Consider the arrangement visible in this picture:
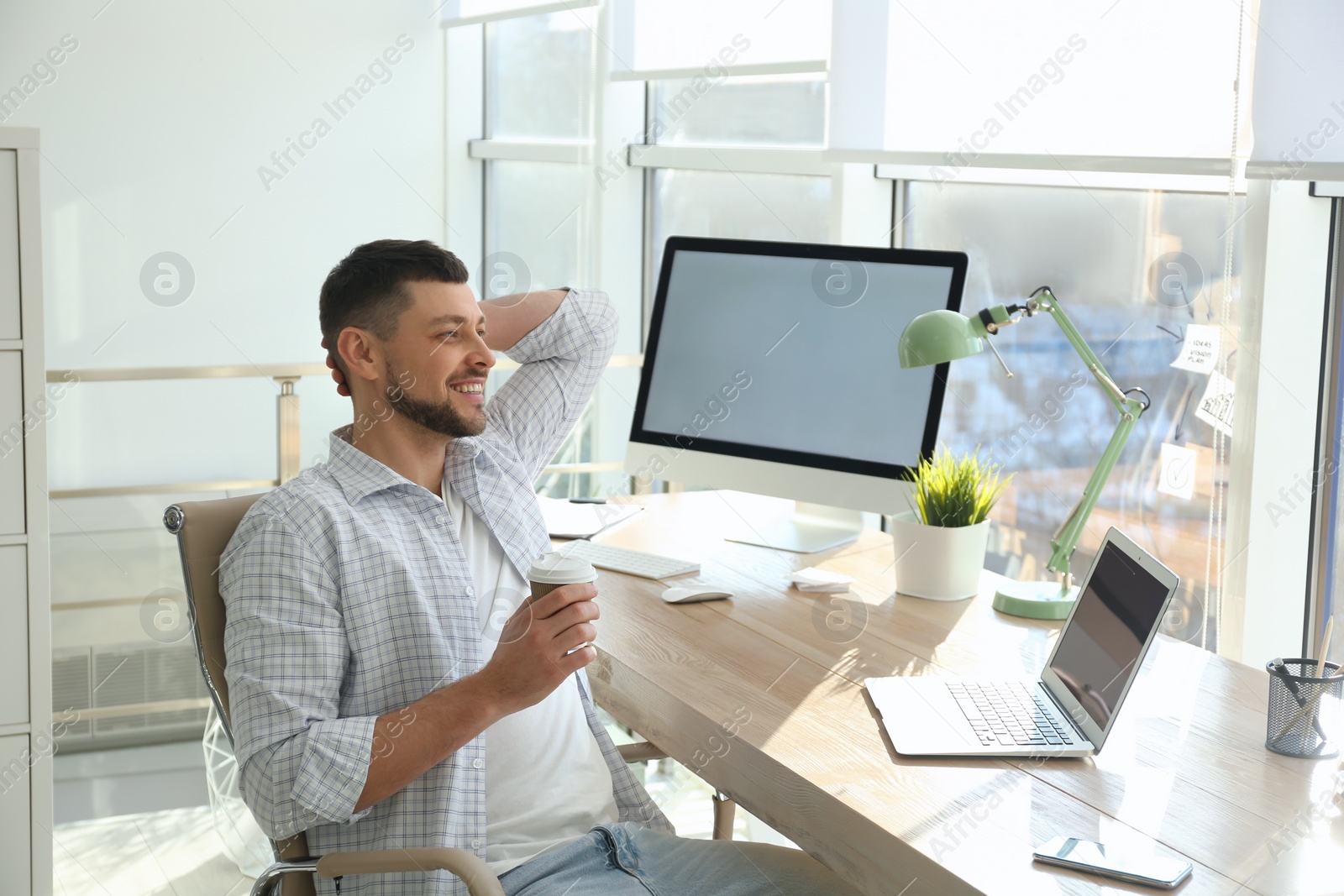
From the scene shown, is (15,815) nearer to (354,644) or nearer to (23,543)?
(23,543)

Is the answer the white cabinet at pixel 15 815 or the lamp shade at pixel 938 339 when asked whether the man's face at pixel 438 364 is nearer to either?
the lamp shade at pixel 938 339

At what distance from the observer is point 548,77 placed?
14.6 feet

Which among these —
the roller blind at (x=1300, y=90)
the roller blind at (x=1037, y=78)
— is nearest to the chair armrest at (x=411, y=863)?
the roller blind at (x=1300, y=90)

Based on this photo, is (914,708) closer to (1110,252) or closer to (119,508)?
(1110,252)

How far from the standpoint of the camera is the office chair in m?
1.22

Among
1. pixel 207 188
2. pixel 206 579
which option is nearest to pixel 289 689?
pixel 206 579

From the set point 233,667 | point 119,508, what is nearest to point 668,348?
point 233,667

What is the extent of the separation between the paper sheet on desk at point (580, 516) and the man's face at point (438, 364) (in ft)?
2.28

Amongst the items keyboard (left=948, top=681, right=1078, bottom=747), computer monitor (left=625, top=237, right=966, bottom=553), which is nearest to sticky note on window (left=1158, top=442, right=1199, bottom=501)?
computer monitor (left=625, top=237, right=966, bottom=553)

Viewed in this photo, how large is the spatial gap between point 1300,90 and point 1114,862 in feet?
3.66

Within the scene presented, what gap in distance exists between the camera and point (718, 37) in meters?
3.21

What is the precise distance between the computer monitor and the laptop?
1.72 feet

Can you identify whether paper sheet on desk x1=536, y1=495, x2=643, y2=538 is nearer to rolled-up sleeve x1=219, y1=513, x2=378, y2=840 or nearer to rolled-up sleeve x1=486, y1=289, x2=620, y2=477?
rolled-up sleeve x1=486, y1=289, x2=620, y2=477

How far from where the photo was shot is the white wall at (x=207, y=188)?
4.46 m
